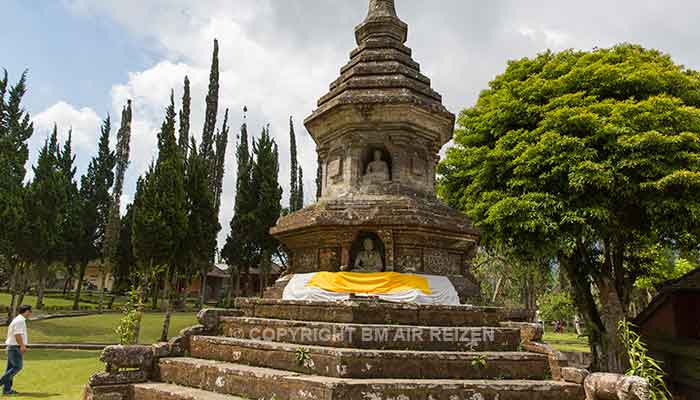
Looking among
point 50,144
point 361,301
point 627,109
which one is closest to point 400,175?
point 361,301

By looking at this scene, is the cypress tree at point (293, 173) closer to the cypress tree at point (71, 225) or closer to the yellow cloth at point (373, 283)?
the cypress tree at point (71, 225)

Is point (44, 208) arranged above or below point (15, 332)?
above

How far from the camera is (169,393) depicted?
619 centimetres

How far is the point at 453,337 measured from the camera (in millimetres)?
6688

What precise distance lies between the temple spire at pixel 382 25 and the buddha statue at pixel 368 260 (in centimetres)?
518

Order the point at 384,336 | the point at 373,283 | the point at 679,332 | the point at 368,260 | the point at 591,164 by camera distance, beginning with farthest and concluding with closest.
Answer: the point at 679,332
the point at 591,164
the point at 368,260
the point at 373,283
the point at 384,336

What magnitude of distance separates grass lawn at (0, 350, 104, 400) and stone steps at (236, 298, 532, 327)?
13.4ft

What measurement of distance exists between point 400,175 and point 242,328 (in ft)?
14.9

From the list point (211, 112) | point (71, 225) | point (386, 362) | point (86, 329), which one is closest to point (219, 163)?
point (211, 112)

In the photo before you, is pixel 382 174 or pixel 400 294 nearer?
A: pixel 400 294

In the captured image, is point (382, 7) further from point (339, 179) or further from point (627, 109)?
point (627, 109)

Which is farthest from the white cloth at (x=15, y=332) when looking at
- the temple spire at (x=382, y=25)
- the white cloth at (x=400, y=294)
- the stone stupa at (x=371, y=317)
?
the temple spire at (x=382, y=25)

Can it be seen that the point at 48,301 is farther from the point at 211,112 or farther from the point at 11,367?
the point at 11,367

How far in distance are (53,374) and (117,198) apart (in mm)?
30655
